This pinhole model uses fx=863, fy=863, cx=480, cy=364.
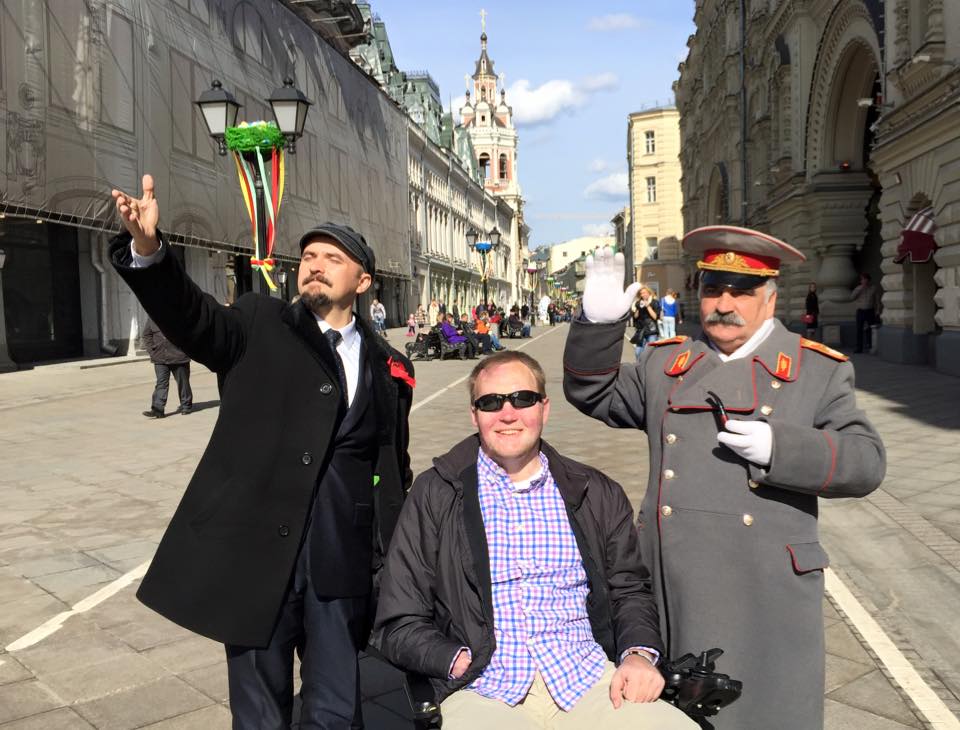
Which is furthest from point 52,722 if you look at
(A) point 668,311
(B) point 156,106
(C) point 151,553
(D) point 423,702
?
(B) point 156,106

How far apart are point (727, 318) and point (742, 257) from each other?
0.17m

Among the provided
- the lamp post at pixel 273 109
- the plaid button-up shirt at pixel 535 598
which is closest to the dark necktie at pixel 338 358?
the plaid button-up shirt at pixel 535 598

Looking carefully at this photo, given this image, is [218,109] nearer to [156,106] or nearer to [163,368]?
[163,368]

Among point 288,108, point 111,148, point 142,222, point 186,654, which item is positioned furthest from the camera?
point 111,148

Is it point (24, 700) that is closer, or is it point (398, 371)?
point (398, 371)

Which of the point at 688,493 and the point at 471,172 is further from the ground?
the point at 471,172

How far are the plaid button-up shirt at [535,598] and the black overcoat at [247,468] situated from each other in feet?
1.57

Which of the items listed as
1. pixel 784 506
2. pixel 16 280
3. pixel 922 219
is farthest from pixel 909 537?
pixel 16 280

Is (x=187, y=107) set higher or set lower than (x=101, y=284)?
higher

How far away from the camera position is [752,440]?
84.4 inches

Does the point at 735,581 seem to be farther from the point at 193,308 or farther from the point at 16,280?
the point at 16,280

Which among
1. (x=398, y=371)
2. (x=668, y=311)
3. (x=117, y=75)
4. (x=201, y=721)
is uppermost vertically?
(x=117, y=75)

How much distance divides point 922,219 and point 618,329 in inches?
570

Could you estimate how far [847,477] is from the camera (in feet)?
7.22
